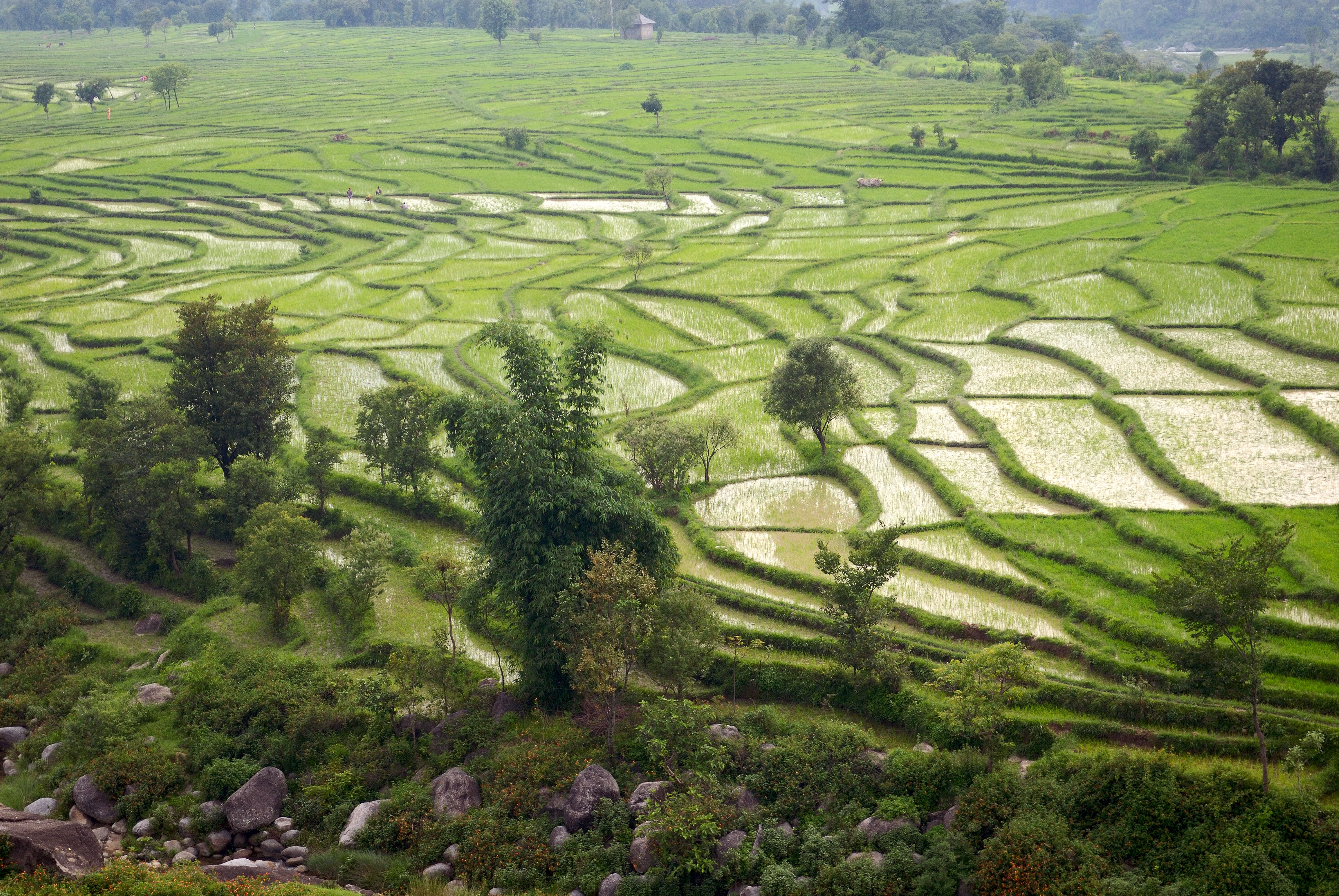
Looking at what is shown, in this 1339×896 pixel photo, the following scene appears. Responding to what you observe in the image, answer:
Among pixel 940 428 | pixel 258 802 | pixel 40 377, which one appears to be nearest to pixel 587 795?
pixel 258 802

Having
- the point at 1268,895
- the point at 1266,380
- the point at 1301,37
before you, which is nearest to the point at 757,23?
the point at 1301,37

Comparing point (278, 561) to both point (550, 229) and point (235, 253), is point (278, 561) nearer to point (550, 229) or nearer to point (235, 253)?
point (235, 253)

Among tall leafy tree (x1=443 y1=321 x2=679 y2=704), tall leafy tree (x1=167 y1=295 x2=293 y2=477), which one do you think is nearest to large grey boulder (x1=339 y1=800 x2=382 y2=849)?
tall leafy tree (x1=443 y1=321 x2=679 y2=704)

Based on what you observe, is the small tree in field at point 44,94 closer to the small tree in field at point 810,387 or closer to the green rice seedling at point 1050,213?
the green rice seedling at point 1050,213

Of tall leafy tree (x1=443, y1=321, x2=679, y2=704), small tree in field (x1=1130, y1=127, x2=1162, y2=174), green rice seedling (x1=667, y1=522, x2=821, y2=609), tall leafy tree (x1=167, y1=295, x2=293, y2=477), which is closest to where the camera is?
tall leafy tree (x1=443, y1=321, x2=679, y2=704)

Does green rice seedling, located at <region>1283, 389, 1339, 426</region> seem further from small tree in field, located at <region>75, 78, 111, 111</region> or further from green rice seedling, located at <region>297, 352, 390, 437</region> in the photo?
small tree in field, located at <region>75, 78, 111, 111</region>

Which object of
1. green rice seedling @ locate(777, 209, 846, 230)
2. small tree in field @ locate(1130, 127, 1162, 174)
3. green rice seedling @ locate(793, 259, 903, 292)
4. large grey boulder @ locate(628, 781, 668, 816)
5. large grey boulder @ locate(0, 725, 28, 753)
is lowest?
large grey boulder @ locate(0, 725, 28, 753)

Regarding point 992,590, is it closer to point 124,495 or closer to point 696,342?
point 696,342
